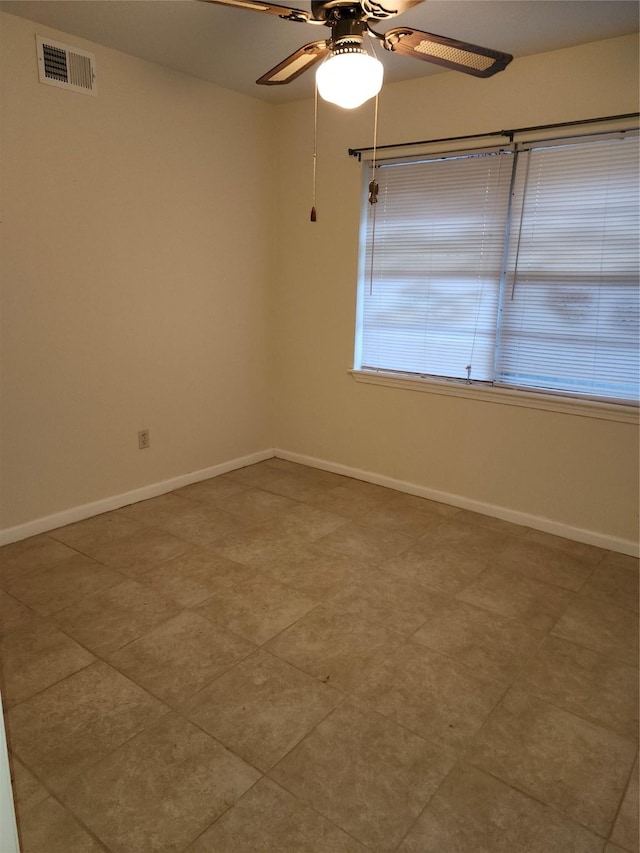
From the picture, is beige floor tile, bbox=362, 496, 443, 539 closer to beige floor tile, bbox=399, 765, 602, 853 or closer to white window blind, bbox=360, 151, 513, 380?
white window blind, bbox=360, 151, 513, 380

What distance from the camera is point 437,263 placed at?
341 centimetres

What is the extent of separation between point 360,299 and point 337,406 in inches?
30.7

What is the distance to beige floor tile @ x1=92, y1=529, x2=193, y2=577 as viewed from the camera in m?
2.75

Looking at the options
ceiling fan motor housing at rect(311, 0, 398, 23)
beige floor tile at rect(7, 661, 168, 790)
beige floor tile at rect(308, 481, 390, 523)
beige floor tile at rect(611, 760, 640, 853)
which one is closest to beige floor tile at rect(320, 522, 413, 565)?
beige floor tile at rect(308, 481, 390, 523)

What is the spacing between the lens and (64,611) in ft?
7.74

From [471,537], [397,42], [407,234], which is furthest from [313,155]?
[471,537]

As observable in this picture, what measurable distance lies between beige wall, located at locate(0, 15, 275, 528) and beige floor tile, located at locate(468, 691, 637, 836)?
250 cm

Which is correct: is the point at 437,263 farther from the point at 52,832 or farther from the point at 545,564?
the point at 52,832

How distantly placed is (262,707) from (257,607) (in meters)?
0.58

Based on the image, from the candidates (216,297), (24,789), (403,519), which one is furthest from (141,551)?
(216,297)

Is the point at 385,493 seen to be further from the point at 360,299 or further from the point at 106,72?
the point at 106,72

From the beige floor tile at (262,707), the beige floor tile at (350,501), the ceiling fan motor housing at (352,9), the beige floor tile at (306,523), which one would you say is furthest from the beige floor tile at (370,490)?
the ceiling fan motor housing at (352,9)

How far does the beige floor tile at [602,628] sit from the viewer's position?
2.23 meters

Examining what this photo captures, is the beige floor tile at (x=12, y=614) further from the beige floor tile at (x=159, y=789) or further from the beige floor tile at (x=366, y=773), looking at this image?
the beige floor tile at (x=366, y=773)
